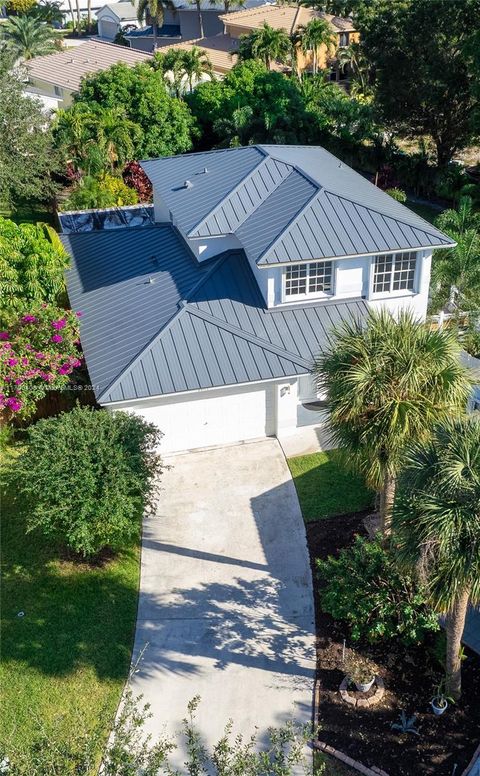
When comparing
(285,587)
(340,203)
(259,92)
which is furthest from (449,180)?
(285,587)

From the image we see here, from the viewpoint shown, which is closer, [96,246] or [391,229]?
[391,229]

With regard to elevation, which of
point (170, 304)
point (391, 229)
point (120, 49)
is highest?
point (120, 49)

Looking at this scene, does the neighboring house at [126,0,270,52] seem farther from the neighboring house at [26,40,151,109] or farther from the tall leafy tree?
the tall leafy tree

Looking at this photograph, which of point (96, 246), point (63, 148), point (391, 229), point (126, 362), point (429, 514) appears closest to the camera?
point (429, 514)

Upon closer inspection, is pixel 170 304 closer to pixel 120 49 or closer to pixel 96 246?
pixel 96 246

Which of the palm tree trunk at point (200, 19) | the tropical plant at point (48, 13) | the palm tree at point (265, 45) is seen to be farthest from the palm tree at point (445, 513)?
the tropical plant at point (48, 13)

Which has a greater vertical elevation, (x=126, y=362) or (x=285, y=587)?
(x=126, y=362)

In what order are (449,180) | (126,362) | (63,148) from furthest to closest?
(449,180), (63,148), (126,362)
